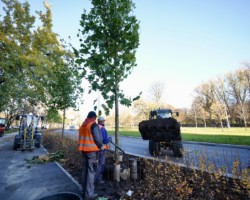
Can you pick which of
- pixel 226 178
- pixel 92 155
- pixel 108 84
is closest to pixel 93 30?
pixel 108 84

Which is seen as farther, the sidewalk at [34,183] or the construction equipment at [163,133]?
the construction equipment at [163,133]

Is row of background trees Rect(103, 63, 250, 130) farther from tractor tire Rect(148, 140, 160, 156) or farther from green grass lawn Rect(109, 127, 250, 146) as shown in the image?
tractor tire Rect(148, 140, 160, 156)

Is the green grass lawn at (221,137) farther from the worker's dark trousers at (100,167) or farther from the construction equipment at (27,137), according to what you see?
the construction equipment at (27,137)

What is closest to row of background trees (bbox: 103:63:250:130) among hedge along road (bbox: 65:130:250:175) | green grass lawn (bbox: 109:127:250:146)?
green grass lawn (bbox: 109:127:250:146)

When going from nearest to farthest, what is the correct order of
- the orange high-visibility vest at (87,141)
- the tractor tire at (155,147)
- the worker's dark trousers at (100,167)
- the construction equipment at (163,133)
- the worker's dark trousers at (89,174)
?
1. the worker's dark trousers at (89,174)
2. the orange high-visibility vest at (87,141)
3. the worker's dark trousers at (100,167)
4. the construction equipment at (163,133)
5. the tractor tire at (155,147)

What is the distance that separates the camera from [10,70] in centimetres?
1370

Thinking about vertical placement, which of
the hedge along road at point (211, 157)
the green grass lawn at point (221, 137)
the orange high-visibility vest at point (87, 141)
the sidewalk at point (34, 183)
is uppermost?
the orange high-visibility vest at point (87, 141)

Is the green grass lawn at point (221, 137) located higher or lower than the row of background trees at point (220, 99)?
lower

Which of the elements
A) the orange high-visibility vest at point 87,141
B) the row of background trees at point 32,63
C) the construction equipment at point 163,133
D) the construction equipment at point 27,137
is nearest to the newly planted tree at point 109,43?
the orange high-visibility vest at point 87,141

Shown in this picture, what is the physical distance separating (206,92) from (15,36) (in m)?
59.8

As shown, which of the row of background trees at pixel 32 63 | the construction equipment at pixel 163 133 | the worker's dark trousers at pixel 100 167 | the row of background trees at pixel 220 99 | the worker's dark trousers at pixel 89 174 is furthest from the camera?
the row of background trees at pixel 220 99

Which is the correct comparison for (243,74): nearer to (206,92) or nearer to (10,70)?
(206,92)

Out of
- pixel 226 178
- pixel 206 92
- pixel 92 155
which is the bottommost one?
pixel 226 178

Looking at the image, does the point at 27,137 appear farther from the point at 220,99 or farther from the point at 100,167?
the point at 220,99
